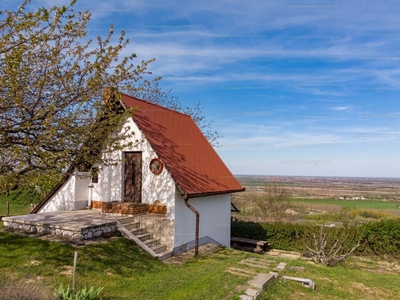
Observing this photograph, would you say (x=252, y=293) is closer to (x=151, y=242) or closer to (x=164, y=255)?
(x=164, y=255)

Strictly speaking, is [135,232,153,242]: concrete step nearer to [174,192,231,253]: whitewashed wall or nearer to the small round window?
[174,192,231,253]: whitewashed wall

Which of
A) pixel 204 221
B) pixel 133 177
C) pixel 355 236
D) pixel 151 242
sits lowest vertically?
pixel 355 236

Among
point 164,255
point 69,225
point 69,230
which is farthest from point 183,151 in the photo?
point 69,230

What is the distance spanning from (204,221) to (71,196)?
5.48 meters

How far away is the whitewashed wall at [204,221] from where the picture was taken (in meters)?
10.6

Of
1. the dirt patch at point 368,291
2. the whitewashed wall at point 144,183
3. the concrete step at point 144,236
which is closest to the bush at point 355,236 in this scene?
the dirt patch at point 368,291

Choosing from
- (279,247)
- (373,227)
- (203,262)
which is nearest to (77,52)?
(203,262)

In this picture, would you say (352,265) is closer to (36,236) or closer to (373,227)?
(373,227)

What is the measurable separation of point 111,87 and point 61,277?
179 inches

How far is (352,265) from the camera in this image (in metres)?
12.8

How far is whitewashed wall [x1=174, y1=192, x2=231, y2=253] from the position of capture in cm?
1065

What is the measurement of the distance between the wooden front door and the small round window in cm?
75

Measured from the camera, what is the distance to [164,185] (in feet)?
36.1

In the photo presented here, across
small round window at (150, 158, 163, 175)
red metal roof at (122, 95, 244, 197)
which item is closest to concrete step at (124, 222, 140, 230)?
small round window at (150, 158, 163, 175)
